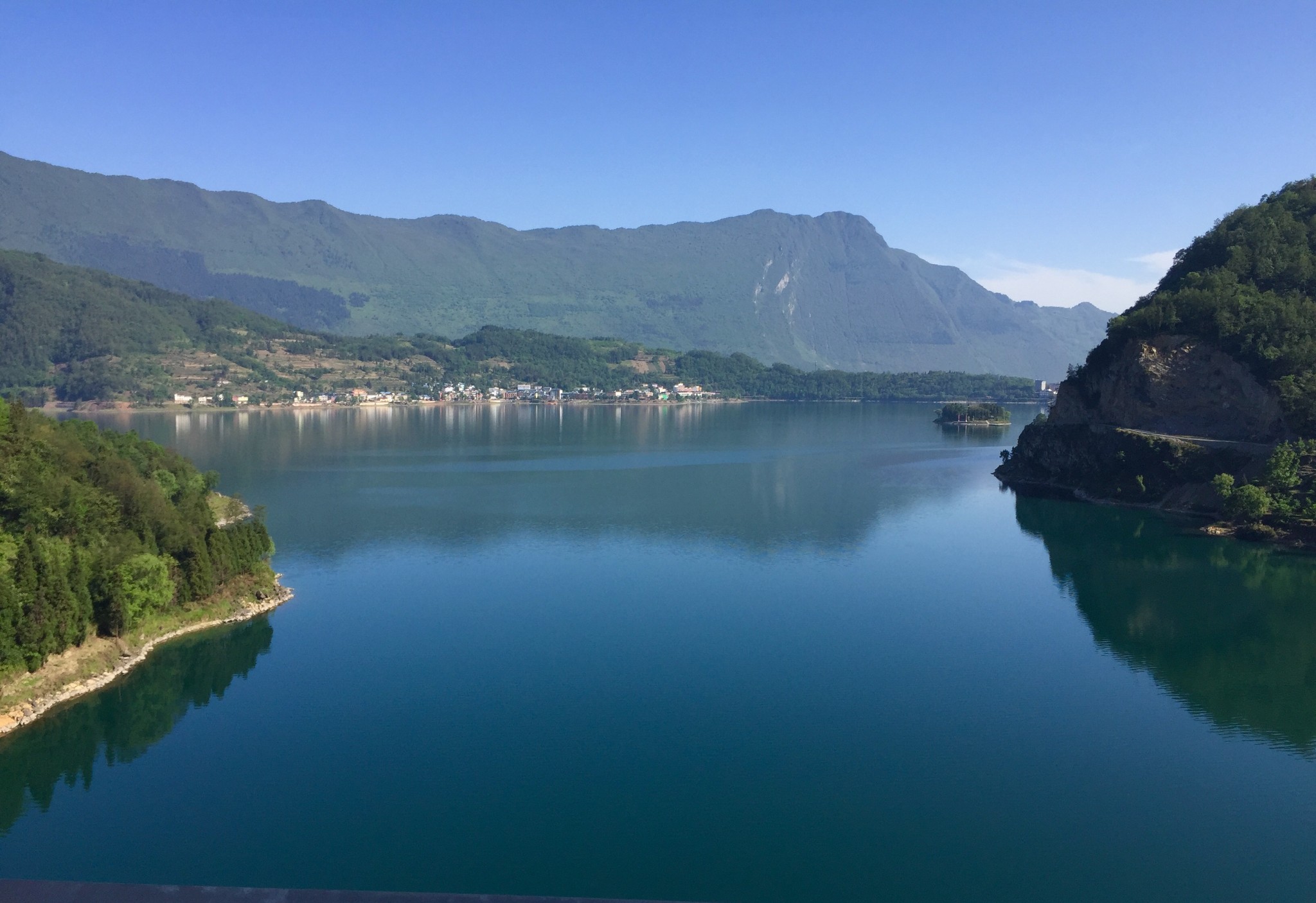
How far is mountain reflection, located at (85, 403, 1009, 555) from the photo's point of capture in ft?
136

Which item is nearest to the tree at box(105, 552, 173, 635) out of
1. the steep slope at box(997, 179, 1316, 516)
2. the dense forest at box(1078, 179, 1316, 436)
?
the steep slope at box(997, 179, 1316, 516)

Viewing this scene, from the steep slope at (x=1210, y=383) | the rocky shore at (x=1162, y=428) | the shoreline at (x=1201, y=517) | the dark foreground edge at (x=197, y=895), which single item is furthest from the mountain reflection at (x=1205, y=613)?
the dark foreground edge at (x=197, y=895)

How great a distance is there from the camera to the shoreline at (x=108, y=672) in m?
18.8

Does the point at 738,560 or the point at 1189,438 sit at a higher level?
the point at 1189,438

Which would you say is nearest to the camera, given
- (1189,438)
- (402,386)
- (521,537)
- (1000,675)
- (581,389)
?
(1000,675)

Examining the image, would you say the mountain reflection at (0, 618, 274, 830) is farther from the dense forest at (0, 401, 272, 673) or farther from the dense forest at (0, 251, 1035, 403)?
the dense forest at (0, 251, 1035, 403)

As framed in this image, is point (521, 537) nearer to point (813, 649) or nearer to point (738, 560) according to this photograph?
point (738, 560)

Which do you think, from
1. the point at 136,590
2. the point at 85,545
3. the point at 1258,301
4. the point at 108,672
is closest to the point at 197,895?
the point at 108,672

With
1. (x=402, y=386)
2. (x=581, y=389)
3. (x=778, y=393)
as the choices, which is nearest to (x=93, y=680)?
(x=402, y=386)

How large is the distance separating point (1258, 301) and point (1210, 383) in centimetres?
416

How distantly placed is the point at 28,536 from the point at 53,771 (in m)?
5.84

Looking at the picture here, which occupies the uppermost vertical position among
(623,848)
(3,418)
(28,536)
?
(3,418)

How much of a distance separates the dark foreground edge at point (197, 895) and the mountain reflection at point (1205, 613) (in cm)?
1532

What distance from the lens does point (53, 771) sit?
58.1ft
